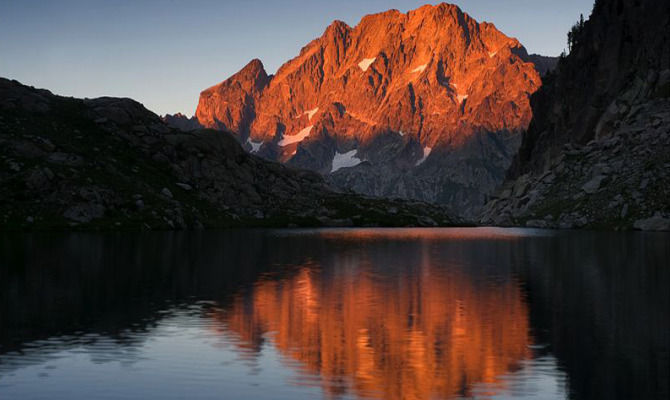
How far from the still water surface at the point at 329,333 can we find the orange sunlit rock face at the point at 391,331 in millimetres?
112

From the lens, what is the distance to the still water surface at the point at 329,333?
80.0ft

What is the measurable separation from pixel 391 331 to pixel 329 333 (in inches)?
128

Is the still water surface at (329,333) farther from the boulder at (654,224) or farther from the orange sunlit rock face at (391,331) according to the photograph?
the boulder at (654,224)

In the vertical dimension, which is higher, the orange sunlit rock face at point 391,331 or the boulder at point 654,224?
the boulder at point 654,224

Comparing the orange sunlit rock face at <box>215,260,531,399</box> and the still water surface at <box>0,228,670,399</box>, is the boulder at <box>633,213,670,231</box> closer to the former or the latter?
the still water surface at <box>0,228,670,399</box>

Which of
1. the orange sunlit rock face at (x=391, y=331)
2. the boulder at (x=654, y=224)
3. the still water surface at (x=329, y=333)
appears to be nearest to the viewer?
the still water surface at (x=329, y=333)

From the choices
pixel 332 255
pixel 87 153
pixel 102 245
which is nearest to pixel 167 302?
pixel 332 255

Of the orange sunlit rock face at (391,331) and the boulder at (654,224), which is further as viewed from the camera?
the boulder at (654,224)

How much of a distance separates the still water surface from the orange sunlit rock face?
0.37 feet

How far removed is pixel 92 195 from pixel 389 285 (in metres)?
121

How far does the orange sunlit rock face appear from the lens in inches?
1005

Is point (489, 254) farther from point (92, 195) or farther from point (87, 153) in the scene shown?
point (87, 153)

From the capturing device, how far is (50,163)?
165125 mm

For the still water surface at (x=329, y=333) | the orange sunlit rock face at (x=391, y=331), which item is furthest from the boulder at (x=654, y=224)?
the orange sunlit rock face at (x=391, y=331)
